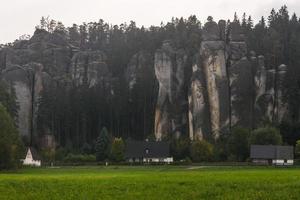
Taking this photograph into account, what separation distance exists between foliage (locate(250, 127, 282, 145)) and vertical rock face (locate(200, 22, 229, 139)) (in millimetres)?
14112

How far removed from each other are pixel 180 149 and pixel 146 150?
5870mm

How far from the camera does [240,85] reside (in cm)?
12331

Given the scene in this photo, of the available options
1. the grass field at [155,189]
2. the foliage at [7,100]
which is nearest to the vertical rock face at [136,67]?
the foliage at [7,100]

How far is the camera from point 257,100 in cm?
12156

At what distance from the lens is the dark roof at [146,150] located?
10950 cm

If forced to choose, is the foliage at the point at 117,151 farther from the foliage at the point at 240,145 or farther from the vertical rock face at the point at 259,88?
the vertical rock face at the point at 259,88

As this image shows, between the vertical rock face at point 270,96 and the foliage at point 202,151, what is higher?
the vertical rock face at point 270,96

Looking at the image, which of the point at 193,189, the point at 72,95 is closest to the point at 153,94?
the point at 72,95

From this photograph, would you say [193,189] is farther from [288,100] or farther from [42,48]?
[42,48]

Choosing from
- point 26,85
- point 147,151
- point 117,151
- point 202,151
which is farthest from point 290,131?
point 26,85

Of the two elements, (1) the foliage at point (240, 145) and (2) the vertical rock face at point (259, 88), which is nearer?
(1) the foliage at point (240, 145)

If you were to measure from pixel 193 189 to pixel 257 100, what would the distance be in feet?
293

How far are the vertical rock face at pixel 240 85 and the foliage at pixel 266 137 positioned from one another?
13335 millimetres

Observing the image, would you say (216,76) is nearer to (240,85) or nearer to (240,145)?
(240,85)
